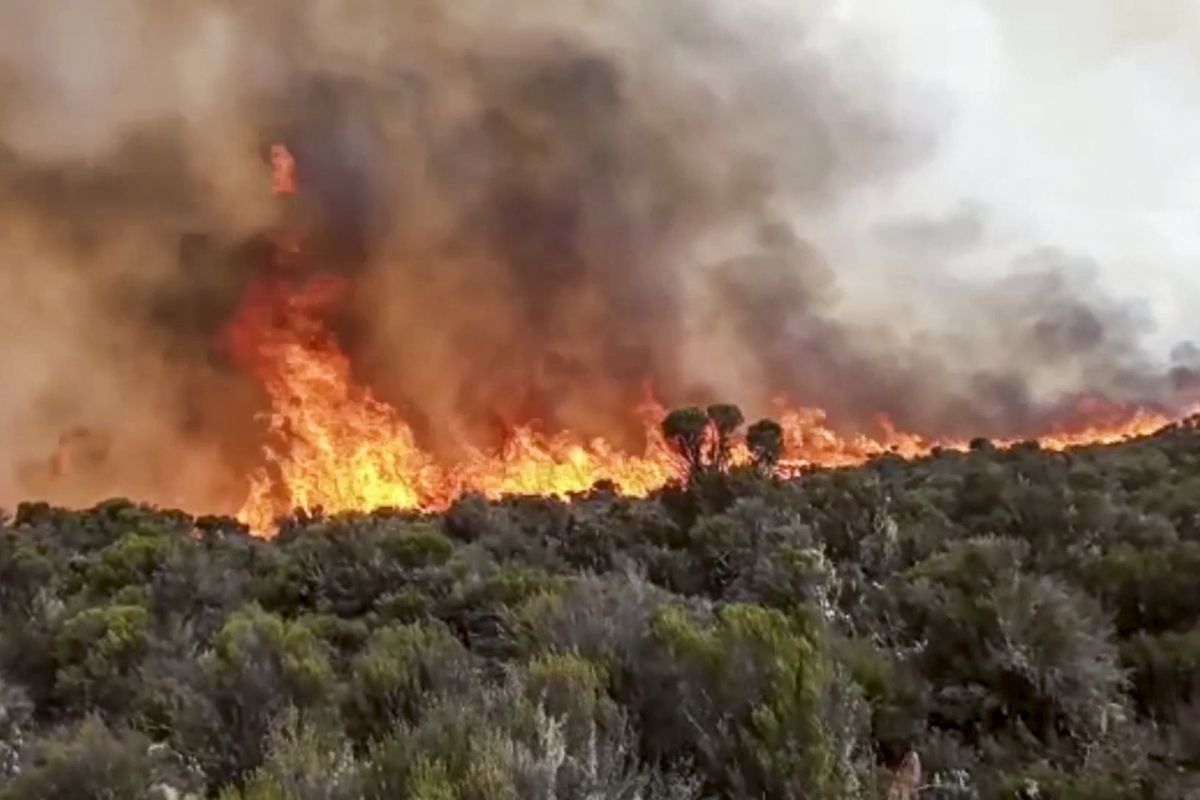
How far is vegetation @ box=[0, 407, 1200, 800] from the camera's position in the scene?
482cm

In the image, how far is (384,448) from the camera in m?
39.8

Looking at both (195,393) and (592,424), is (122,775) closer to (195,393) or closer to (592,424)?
(592,424)

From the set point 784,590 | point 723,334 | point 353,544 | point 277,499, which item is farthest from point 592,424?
point 784,590

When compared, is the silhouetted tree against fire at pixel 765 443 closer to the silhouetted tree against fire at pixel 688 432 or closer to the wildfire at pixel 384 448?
the silhouetted tree against fire at pixel 688 432

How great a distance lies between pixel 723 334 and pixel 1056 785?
44936 millimetres

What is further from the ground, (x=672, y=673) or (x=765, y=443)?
(x=765, y=443)

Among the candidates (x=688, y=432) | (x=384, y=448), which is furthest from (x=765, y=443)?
(x=384, y=448)

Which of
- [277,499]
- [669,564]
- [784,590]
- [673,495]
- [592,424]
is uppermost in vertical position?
[592,424]

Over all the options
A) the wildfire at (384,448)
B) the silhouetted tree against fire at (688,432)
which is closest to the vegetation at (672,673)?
the silhouetted tree against fire at (688,432)

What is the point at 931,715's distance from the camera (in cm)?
627

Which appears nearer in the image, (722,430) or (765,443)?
(722,430)

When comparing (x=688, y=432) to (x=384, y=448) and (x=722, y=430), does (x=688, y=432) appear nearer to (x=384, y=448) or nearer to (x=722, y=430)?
(x=722, y=430)

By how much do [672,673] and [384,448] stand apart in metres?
35.1

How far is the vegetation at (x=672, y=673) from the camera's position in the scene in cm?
482
